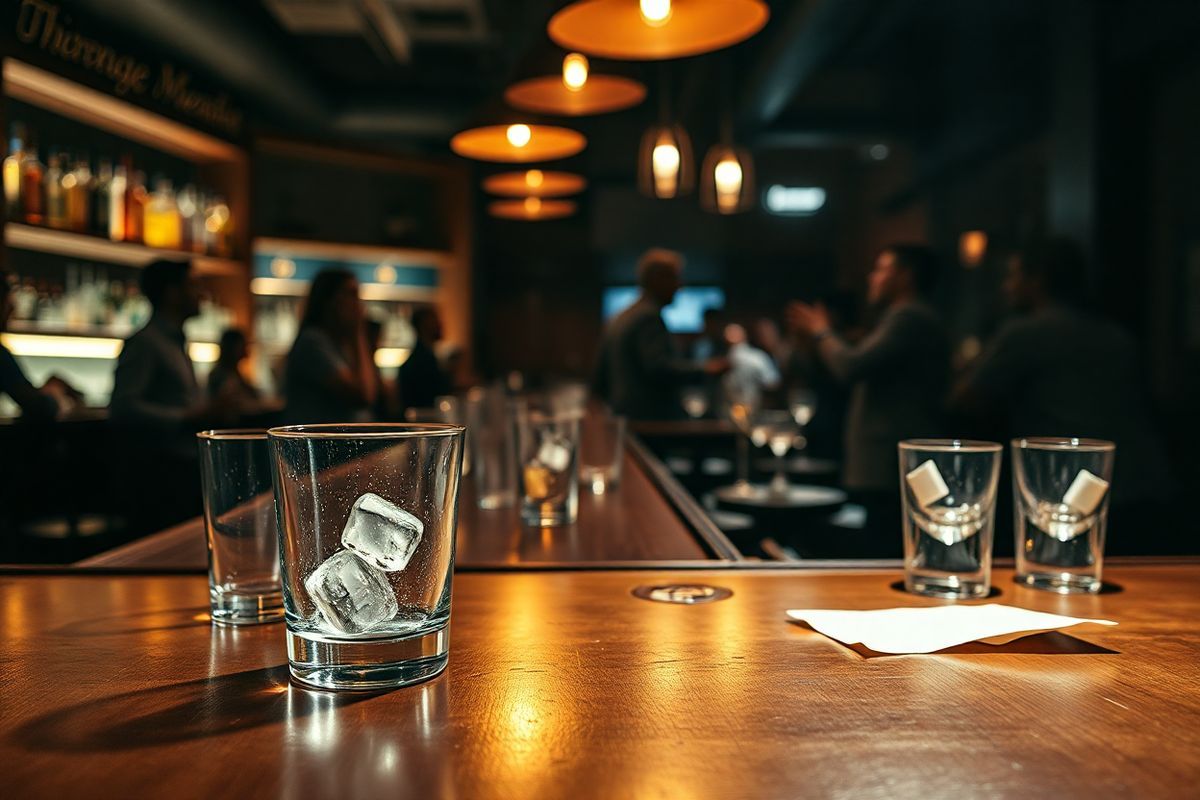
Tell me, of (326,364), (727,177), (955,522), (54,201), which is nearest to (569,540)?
(955,522)

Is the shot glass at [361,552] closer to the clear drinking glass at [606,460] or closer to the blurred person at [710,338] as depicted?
the clear drinking glass at [606,460]

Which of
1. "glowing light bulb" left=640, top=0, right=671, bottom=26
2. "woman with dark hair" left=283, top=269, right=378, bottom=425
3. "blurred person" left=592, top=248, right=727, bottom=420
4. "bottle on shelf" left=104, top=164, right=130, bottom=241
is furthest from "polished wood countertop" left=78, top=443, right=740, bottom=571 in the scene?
"bottle on shelf" left=104, top=164, right=130, bottom=241

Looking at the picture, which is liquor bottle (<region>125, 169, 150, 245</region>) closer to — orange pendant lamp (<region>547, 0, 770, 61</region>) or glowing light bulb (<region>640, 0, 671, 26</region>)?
orange pendant lamp (<region>547, 0, 770, 61</region>)

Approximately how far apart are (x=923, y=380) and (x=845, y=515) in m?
0.60

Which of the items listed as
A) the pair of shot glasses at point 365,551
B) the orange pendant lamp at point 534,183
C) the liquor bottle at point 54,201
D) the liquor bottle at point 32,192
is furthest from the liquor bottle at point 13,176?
the pair of shot glasses at point 365,551

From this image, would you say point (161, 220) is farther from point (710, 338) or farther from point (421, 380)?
point (710, 338)

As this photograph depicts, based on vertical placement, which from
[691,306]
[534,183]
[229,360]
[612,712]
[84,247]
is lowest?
[612,712]

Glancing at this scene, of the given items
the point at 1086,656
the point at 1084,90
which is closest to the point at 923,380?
the point at 1084,90

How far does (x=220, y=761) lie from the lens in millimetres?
500

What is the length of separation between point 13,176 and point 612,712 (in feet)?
14.5

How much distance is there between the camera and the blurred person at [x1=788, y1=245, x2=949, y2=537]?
3582 millimetres

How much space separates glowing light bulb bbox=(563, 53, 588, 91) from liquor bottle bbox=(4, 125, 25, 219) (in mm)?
2515

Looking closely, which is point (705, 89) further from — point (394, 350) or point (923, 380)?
point (923, 380)

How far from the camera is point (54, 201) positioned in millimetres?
4441
